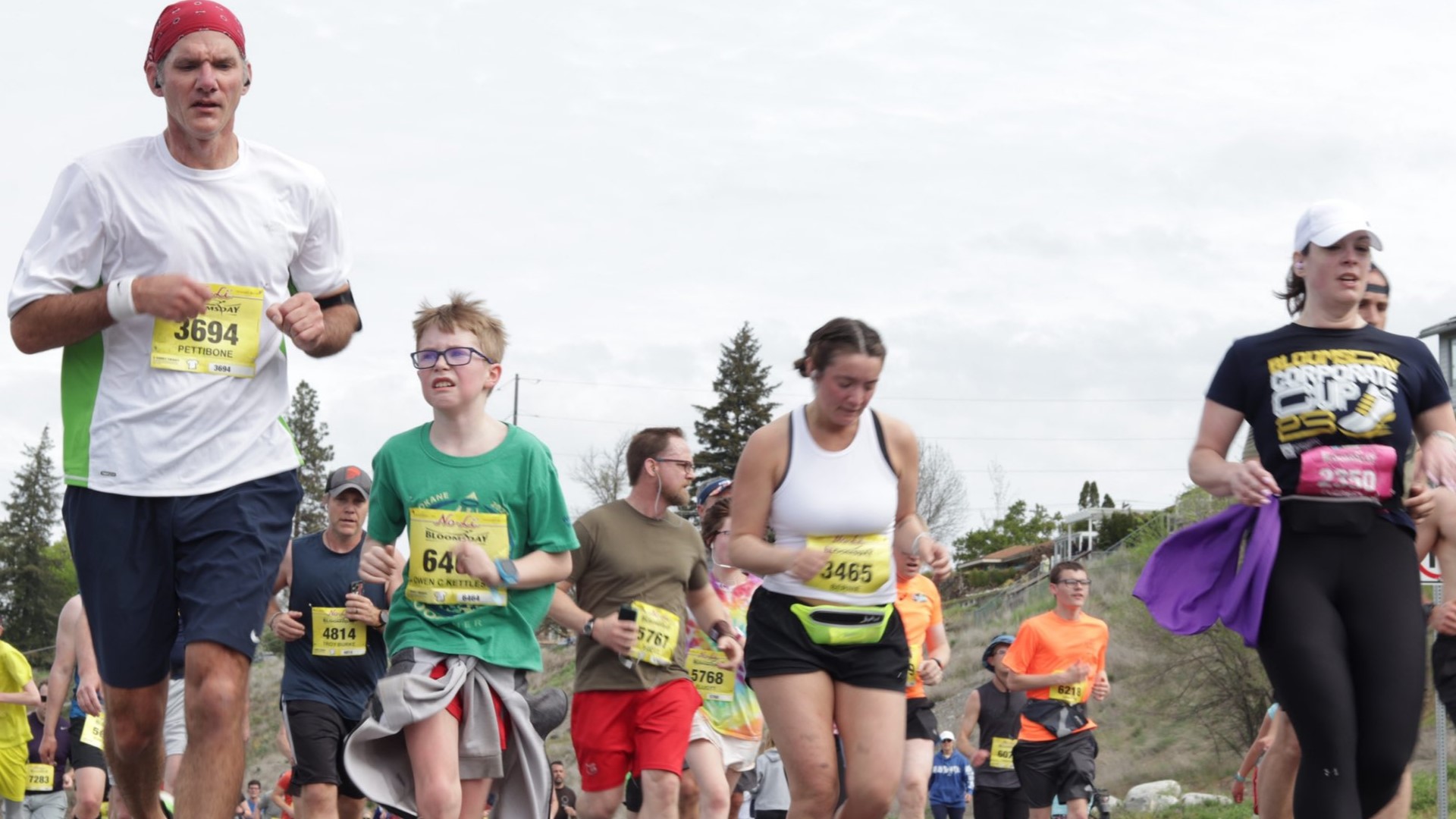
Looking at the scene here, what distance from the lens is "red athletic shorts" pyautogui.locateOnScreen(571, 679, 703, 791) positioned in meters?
9.37

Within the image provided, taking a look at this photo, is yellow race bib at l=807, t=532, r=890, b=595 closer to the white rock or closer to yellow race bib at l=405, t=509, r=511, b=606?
yellow race bib at l=405, t=509, r=511, b=606

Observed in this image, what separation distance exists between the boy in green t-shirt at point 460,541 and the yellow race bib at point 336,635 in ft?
10.6

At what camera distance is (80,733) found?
43.8ft

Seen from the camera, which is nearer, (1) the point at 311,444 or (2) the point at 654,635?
(2) the point at 654,635

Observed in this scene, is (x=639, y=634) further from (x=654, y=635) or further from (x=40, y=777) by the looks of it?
(x=40, y=777)

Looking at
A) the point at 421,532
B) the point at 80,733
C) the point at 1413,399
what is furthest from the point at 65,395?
the point at 80,733

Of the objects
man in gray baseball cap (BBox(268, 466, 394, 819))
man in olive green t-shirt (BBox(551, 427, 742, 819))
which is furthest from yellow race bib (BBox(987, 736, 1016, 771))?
man in gray baseball cap (BBox(268, 466, 394, 819))

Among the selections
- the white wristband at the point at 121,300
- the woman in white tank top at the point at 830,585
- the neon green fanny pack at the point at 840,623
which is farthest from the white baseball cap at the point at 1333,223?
the white wristband at the point at 121,300

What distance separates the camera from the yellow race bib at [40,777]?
14773mm

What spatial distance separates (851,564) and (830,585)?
114mm

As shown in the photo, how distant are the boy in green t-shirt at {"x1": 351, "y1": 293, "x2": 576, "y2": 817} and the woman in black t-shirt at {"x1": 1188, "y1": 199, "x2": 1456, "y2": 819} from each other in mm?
2554

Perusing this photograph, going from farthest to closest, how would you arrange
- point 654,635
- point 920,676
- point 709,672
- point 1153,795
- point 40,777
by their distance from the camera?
point 1153,795
point 40,777
point 709,672
point 920,676
point 654,635

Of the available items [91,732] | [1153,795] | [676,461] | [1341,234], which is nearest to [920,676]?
[676,461]

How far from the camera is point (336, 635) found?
388 inches
